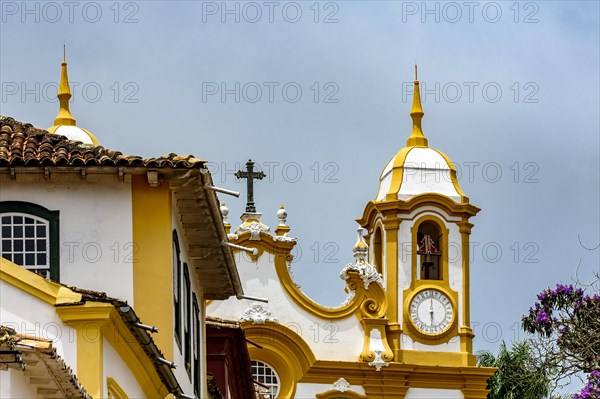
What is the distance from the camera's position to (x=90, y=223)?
24.7 metres

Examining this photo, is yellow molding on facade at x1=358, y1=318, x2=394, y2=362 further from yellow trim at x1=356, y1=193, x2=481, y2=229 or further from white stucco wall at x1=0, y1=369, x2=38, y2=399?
white stucco wall at x1=0, y1=369, x2=38, y2=399

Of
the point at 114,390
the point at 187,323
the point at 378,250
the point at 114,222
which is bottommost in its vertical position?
the point at 114,390

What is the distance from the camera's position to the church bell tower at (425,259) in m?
57.8

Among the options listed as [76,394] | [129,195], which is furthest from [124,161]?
[76,394]

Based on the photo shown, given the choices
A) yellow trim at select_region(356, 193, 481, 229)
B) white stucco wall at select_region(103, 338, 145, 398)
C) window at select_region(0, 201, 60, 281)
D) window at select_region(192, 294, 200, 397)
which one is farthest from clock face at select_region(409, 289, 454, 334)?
white stucco wall at select_region(103, 338, 145, 398)

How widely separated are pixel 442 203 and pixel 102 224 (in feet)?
111

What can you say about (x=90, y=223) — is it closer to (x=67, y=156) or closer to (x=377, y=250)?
(x=67, y=156)

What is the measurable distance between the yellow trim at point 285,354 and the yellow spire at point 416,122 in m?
7.02

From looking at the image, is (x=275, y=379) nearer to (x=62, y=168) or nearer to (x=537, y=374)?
(x=537, y=374)

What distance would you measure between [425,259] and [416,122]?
4092mm

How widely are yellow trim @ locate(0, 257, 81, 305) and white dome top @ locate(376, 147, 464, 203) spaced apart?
1520 inches

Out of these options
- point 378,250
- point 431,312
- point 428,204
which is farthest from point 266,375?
point 428,204

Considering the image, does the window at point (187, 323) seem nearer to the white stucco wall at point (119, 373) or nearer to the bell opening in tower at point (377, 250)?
the white stucco wall at point (119, 373)

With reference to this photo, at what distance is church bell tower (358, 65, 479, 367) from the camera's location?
57812mm
